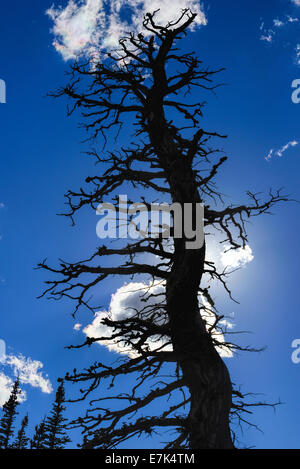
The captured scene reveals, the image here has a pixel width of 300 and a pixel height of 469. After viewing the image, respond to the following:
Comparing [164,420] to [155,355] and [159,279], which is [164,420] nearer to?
[155,355]

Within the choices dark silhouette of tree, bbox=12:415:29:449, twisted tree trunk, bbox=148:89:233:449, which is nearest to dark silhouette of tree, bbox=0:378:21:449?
dark silhouette of tree, bbox=12:415:29:449

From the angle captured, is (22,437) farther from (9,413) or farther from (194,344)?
(194,344)

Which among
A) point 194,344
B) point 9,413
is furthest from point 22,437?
point 194,344

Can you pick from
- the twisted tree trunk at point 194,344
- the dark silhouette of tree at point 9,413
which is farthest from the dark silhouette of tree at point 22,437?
the twisted tree trunk at point 194,344

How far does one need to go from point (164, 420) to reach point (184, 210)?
3.20 metres

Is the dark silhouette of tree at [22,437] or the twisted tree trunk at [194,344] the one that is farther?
the dark silhouette of tree at [22,437]

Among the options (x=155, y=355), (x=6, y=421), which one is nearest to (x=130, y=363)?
(x=155, y=355)

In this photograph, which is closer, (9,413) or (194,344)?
(194,344)

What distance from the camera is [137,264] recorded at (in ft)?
19.0

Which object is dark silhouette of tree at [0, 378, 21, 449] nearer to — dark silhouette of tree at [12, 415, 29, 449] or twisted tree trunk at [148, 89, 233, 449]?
dark silhouette of tree at [12, 415, 29, 449]

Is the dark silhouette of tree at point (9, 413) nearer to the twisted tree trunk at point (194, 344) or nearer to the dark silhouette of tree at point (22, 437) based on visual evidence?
the dark silhouette of tree at point (22, 437)
